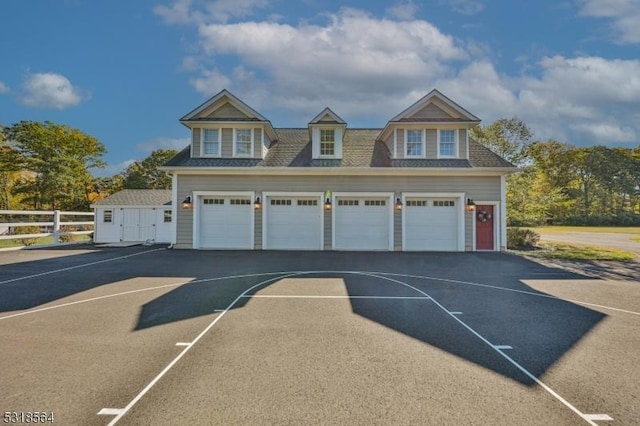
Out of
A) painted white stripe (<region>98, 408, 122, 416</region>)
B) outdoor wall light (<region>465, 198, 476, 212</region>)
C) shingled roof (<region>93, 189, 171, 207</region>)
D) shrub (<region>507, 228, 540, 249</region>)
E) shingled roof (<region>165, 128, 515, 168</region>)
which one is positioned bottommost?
painted white stripe (<region>98, 408, 122, 416</region>)

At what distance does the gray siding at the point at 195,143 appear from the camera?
14500 millimetres

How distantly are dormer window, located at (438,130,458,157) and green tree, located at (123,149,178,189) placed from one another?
3113 centimetres

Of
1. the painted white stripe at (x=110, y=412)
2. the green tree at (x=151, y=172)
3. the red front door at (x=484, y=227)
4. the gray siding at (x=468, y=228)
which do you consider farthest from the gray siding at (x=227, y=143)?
the green tree at (x=151, y=172)

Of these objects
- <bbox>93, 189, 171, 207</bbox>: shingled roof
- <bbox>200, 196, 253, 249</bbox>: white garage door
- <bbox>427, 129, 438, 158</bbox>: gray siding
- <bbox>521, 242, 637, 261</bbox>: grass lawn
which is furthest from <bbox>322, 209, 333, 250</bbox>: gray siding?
<bbox>93, 189, 171, 207</bbox>: shingled roof

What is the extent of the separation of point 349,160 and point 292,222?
12.6 ft

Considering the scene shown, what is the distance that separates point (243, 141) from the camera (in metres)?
14.6

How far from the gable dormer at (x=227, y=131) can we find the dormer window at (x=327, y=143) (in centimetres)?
255

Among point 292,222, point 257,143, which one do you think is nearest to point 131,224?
point 257,143

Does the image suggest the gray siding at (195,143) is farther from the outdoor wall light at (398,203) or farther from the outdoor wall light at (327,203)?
the outdoor wall light at (398,203)

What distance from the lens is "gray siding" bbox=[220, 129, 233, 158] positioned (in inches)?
571

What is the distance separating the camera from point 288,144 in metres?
16.1

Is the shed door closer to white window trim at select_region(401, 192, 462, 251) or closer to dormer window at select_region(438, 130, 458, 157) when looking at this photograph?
white window trim at select_region(401, 192, 462, 251)

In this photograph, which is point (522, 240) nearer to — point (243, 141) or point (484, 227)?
point (484, 227)

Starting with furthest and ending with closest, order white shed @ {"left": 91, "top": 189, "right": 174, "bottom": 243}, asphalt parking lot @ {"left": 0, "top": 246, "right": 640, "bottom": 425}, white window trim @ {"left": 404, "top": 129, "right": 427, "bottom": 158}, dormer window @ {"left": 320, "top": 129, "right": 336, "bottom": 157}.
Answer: white shed @ {"left": 91, "top": 189, "right": 174, "bottom": 243} < dormer window @ {"left": 320, "top": 129, "right": 336, "bottom": 157} < white window trim @ {"left": 404, "top": 129, "right": 427, "bottom": 158} < asphalt parking lot @ {"left": 0, "top": 246, "right": 640, "bottom": 425}
